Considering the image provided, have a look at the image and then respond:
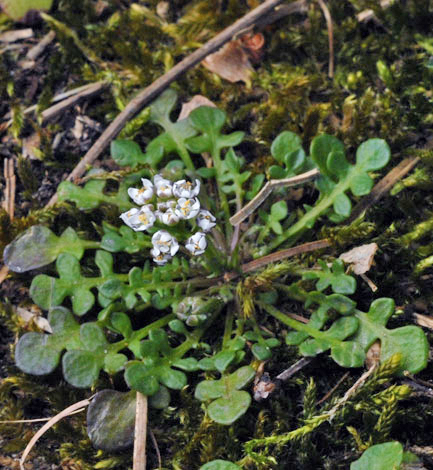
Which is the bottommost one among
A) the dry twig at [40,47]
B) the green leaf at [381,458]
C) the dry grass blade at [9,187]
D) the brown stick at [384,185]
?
the green leaf at [381,458]

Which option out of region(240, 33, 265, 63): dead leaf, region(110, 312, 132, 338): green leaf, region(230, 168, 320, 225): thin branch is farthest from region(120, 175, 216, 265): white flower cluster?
region(240, 33, 265, 63): dead leaf

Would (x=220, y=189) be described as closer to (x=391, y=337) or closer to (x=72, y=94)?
(x=391, y=337)

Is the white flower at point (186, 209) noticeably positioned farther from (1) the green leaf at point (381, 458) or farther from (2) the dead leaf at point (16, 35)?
(2) the dead leaf at point (16, 35)

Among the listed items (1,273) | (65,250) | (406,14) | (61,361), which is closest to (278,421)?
(61,361)

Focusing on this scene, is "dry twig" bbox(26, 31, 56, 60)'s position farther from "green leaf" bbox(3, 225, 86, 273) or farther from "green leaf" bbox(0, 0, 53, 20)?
"green leaf" bbox(3, 225, 86, 273)

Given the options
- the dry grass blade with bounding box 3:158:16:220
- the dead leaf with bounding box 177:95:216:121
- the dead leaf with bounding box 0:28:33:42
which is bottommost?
the dry grass blade with bounding box 3:158:16:220

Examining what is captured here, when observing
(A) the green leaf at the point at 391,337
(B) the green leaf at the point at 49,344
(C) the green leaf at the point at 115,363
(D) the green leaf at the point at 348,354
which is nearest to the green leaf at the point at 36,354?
(B) the green leaf at the point at 49,344
